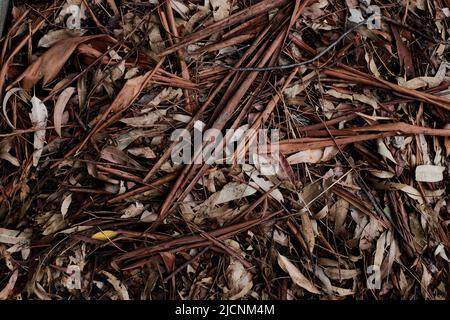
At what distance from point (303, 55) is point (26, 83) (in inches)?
26.4

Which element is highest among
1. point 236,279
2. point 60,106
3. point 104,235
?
point 60,106

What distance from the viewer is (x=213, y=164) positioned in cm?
115

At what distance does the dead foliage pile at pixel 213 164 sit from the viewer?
1.15m

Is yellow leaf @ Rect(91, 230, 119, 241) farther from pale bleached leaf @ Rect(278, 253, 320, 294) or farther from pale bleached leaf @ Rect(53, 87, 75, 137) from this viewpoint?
pale bleached leaf @ Rect(278, 253, 320, 294)

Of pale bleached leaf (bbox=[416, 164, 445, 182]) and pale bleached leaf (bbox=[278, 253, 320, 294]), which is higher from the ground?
pale bleached leaf (bbox=[416, 164, 445, 182])

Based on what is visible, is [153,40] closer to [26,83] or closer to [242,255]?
[26,83]

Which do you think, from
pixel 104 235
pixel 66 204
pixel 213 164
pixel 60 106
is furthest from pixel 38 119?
pixel 213 164

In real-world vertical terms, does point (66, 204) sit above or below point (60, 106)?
below

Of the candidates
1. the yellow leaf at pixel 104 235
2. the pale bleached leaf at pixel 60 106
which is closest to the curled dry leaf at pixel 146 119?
the pale bleached leaf at pixel 60 106

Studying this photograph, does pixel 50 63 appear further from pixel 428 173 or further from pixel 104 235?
pixel 428 173

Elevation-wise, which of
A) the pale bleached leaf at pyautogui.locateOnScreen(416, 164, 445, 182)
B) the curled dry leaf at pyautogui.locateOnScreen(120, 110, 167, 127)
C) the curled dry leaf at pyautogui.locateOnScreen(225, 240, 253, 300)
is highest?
the curled dry leaf at pyautogui.locateOnScreen(120, 110, 167, 127)

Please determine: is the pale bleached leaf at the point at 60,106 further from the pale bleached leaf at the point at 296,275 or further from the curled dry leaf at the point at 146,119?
the pale bleached leaf at the point at 296,275

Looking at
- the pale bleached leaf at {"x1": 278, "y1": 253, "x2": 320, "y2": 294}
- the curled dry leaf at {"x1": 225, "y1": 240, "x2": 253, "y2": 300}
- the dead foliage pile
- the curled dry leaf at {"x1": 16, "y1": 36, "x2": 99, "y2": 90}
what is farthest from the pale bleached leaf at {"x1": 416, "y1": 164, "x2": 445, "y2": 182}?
the curled dry leaf at {"x1": 16, "y1": 36, "x2": 99, "y2": 90}

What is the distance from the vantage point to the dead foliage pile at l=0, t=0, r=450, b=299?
1.15 metres
